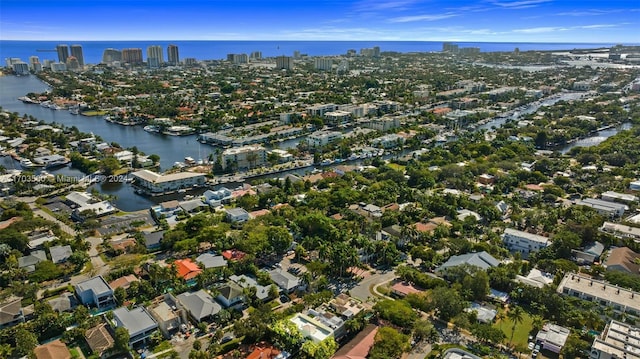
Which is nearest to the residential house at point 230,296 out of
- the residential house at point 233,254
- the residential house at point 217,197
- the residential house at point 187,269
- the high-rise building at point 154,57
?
the residential house at point 187,269

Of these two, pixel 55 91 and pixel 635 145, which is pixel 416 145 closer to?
pixel 635 145

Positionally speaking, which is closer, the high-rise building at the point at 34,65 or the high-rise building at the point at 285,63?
the high-rise building at the point at 34,65

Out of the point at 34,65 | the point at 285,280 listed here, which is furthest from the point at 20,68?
the point at 285,280

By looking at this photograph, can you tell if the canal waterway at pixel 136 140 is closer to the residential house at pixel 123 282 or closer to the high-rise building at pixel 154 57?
the residential house at pixel 123 282

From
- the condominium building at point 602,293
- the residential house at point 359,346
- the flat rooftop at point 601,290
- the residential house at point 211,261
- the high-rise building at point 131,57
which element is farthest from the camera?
the high-rise building at point 131,57

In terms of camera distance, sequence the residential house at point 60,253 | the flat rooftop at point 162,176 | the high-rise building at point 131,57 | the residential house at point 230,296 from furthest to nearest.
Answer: the high-rise building at point 131,57, the flat rooftop at point 162,176, the residential house at point 60,253, the residential house at point 230,296

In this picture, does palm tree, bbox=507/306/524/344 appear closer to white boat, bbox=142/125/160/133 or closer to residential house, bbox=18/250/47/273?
residential house, bbox=18/250/47/273
